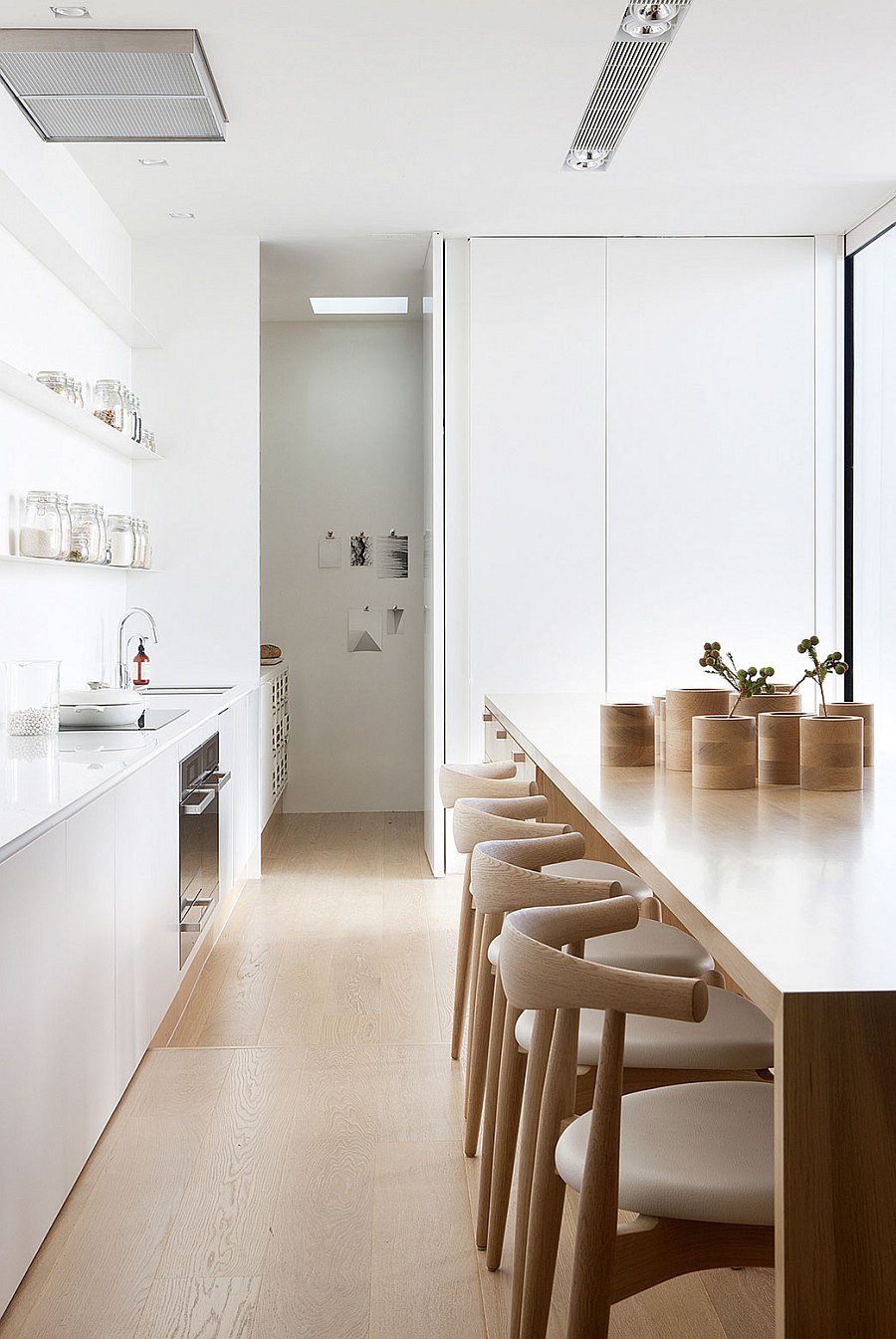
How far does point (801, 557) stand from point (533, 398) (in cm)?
140

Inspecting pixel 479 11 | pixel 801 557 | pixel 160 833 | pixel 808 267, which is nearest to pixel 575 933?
pixel 160 833

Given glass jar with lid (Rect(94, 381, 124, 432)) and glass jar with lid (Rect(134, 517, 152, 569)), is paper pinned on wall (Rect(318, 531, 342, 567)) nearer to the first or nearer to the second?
glass jar with lid (Rect(134, 517, 152, 569))

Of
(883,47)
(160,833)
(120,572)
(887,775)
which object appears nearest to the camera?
(887,775)

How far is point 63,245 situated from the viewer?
153 inches

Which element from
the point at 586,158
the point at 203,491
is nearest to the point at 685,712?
the point at 586,158

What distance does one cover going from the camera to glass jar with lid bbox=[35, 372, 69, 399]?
3754 mm

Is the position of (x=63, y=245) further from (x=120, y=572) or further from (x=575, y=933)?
(x=575, y=933)

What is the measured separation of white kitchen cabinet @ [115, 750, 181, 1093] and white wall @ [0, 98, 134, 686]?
3.00 ft

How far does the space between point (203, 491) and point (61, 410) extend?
1.37 m

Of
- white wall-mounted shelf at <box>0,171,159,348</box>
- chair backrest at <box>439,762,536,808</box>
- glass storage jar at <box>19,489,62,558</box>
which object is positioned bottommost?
chair backrest at <box>439,762,536,808</box>

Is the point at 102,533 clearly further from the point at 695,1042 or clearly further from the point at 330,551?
the point at 695,1042

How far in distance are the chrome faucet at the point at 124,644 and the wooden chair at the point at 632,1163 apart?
12.2 ft

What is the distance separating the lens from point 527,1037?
6.35 ft

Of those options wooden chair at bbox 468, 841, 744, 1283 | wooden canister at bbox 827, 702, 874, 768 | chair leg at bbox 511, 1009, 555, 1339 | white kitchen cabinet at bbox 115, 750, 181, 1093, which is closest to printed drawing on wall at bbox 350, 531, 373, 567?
white kitchen cabinet at bbox 115, 750, 181, 1093
